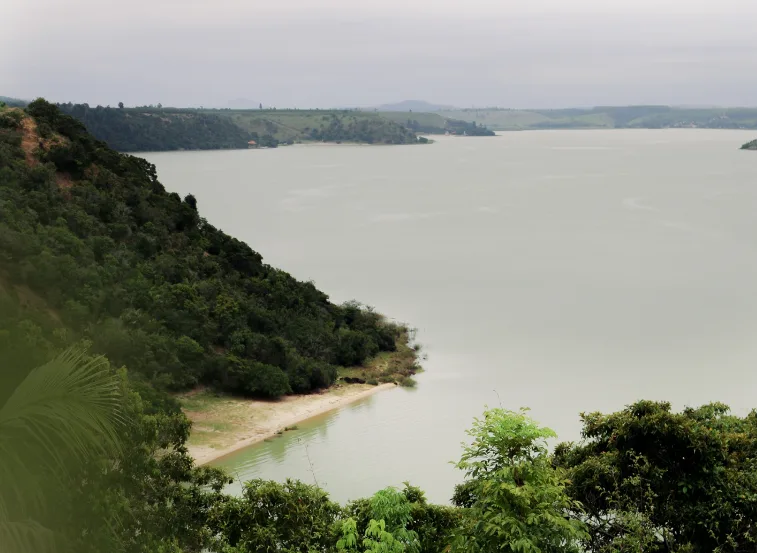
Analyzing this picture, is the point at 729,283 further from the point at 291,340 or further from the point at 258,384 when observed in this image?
the point at 258,384

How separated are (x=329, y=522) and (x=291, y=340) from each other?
15096 mm

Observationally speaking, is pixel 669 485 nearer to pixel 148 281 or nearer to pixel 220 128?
pixel 148 281

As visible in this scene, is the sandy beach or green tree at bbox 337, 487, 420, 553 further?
the sandy beach

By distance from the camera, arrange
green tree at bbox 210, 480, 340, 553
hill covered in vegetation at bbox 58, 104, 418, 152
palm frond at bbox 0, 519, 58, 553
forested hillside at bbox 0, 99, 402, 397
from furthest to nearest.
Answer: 1. hill covered in vegetation at bbox 58, 104, 418, 152
2. forested hillside at bbox 0, 99, 402, 397
3. green tree at bbox 210, 480, 340, 553
4. palm frond at bbox 0, 519, 58, 553

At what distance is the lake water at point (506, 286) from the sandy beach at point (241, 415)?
1.56 feet

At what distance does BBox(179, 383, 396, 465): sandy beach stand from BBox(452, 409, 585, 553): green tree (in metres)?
11.4

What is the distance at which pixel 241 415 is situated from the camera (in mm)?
19828

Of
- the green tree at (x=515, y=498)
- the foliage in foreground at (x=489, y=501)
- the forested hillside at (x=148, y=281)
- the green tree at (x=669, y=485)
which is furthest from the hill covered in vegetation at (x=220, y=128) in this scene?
the green tree at (x=515, y=498)

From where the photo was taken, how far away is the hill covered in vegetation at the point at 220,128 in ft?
364

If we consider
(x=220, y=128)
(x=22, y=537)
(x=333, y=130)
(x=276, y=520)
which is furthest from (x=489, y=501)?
(x=333, y=130)

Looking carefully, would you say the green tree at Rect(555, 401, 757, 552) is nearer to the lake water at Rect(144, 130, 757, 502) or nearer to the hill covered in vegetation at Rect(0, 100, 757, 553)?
the hill covered in vegetation at Rect(0, 100, 757, 553)

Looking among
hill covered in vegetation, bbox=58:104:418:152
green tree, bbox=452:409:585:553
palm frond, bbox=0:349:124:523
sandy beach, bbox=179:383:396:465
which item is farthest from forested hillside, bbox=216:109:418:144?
palm frond, bbox=0:349:124:523

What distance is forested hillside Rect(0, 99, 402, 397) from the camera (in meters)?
19.2

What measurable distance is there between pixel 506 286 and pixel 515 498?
3237 centimetres
